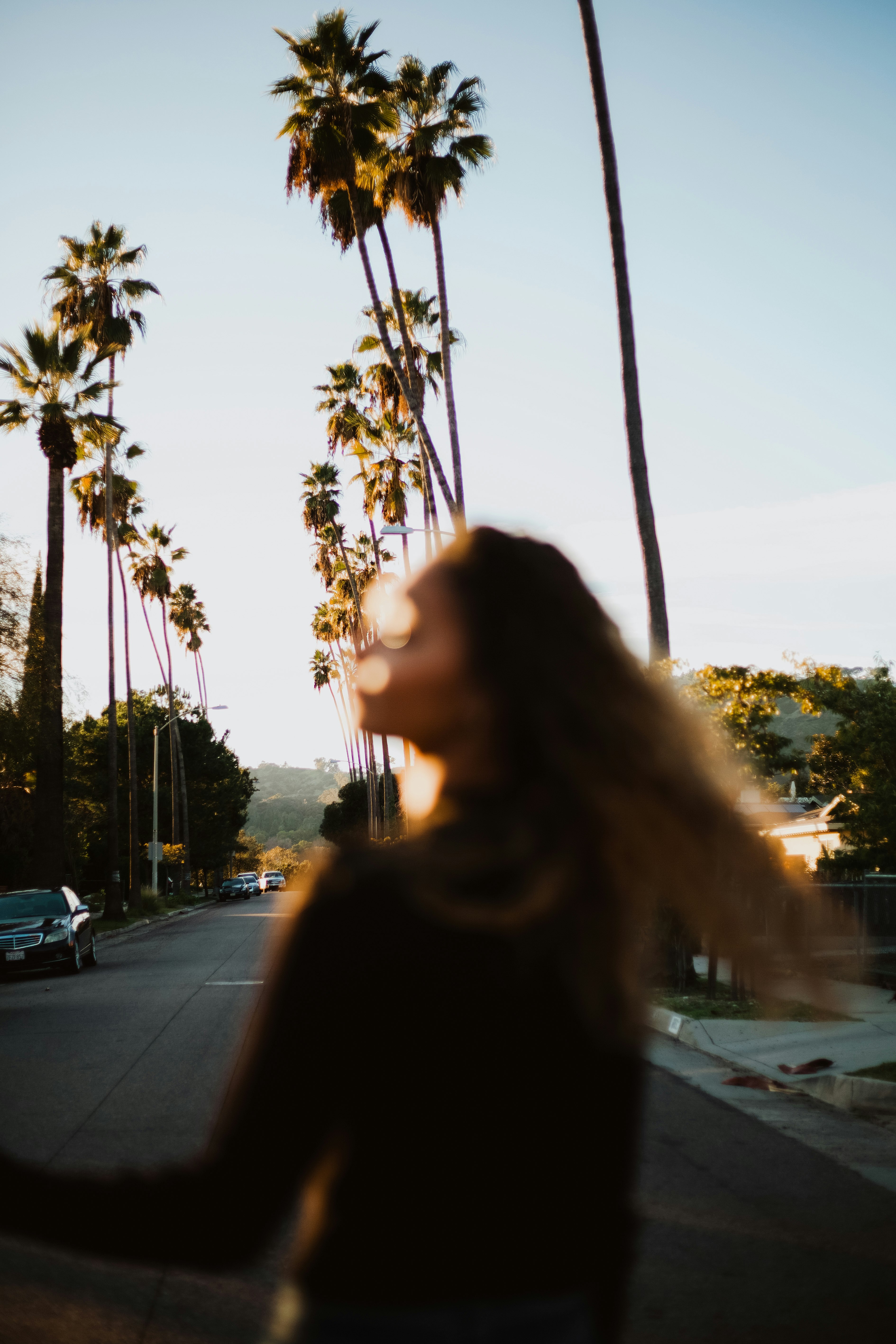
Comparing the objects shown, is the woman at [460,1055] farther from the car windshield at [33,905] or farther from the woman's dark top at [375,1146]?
the car windshield at [33,905]

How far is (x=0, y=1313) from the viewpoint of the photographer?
4305mm

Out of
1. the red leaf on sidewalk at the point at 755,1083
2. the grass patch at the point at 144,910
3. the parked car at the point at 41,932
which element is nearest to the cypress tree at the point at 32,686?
the grass patch at the point at 144,910

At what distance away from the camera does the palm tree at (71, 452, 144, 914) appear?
3847 cm

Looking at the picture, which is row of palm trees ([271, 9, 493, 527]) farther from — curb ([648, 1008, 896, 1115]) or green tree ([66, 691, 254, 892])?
green tree ([66, 691, 254, 892])

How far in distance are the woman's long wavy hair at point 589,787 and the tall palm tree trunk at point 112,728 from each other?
34.1 meters

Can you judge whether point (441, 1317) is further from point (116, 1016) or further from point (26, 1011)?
point (26, 1011)

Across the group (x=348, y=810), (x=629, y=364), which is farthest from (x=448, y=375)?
(x=348, y=810)

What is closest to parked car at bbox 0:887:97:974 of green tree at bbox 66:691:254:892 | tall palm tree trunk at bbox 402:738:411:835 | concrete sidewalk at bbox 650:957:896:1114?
concrete sidewalk at bbox 650:957:896:1114

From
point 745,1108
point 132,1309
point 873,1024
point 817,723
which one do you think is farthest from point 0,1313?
point 817,723

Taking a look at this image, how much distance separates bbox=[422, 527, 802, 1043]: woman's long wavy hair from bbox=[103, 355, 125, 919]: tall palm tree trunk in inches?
1343

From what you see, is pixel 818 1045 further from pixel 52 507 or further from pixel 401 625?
pixel 52 507

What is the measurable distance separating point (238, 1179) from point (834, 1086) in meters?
8.26

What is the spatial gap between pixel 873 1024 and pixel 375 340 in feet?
81.0

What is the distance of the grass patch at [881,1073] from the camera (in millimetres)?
8211
